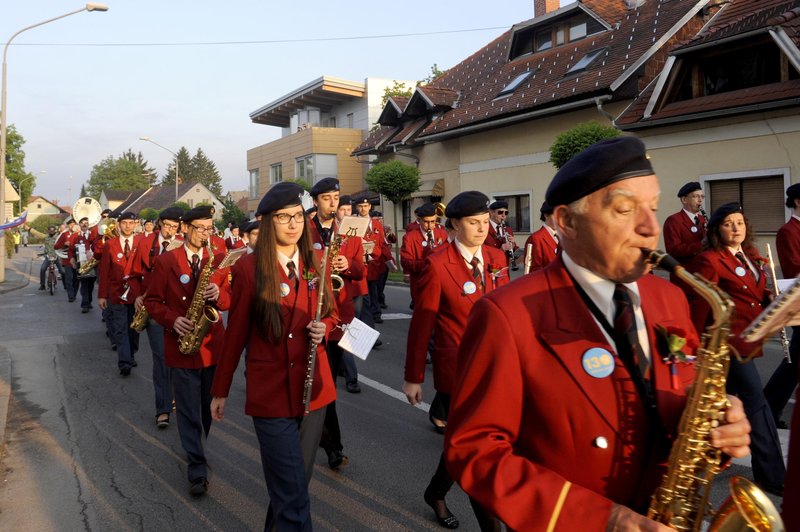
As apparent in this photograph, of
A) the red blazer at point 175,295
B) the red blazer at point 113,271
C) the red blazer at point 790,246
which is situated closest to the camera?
the red blazer at point 175,295

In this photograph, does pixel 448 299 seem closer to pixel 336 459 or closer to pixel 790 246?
pixel 336 459

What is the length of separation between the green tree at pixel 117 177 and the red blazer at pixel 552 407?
130 m

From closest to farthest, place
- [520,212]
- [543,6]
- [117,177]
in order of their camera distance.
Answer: [520,212], [543,6], [117,177]

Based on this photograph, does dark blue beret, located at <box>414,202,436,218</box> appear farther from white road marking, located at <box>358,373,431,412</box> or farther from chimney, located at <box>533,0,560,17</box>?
chimney, located at <box>533,0,560,17</box>

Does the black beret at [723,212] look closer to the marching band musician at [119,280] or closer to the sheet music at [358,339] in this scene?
the sheet music at [358,339]

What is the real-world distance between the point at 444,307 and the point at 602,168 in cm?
286

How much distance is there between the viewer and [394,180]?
83.9ft

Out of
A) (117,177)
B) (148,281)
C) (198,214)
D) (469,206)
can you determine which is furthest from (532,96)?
(117,177)

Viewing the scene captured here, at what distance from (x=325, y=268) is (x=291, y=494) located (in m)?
1.27

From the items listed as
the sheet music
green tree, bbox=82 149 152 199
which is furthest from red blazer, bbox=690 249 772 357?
green tree, bbox=82 149 152 199

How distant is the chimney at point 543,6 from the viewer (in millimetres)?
28016

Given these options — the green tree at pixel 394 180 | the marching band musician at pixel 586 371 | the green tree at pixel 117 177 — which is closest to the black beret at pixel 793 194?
the marching band musician at pixel 586 371

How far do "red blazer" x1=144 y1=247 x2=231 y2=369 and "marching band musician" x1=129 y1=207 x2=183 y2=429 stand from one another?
0.48 metres

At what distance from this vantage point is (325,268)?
3914mm
